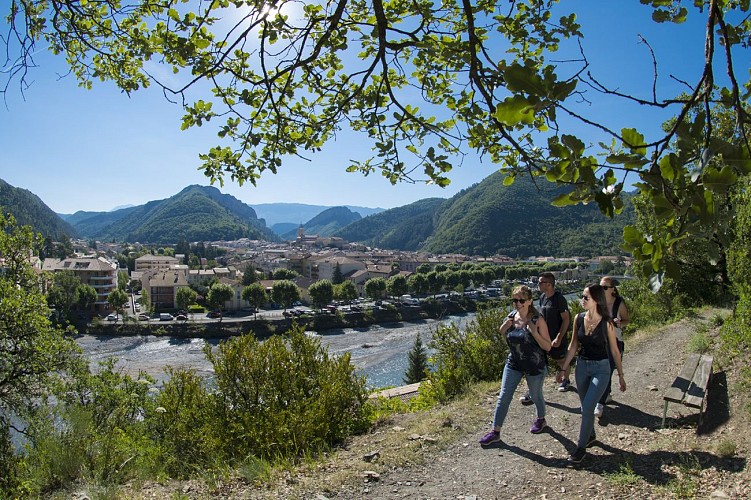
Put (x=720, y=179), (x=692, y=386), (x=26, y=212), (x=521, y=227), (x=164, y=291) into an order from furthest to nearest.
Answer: (x=26, y=212) → (x=521, y=227) → (x=164, y=291) → (x=692, y=386) → (x=720, y=179)

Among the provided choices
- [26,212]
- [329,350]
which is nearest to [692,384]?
[329,350]

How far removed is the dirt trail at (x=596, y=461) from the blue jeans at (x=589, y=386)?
0.81 feet

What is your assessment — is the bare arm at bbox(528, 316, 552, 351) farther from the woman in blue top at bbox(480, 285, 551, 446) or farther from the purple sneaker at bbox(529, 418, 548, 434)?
the purple sneaker at bbox(529, 418, 548, 434)

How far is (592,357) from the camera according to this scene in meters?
3.88

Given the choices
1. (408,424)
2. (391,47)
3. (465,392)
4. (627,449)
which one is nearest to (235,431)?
(408,424)

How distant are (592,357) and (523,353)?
0.57 m

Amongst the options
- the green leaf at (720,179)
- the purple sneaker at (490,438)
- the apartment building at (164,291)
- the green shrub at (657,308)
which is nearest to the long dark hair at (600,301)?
the purple sneaker at (490,438)

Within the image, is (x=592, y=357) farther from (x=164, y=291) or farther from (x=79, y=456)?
(x=164, y=291)

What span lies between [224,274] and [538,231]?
77.6 m

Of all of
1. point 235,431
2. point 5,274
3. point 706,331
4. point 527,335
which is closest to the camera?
point 527,335

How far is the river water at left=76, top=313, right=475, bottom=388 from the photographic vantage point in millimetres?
27328

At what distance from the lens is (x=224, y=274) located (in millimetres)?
75062

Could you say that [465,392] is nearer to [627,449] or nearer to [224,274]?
[627,449]

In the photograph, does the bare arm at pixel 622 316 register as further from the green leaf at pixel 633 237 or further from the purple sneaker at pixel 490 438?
the green leaf at pixel 633 237
